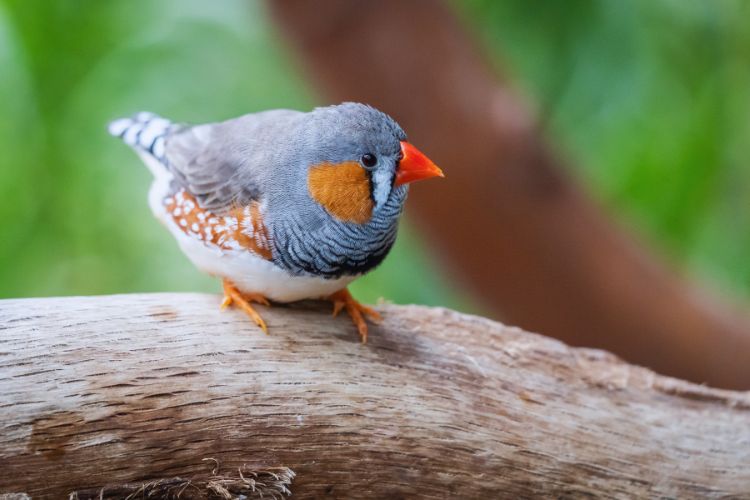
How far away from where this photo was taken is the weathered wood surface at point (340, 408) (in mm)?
1894

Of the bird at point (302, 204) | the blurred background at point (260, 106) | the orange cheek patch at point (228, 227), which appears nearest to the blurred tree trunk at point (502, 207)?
the blurred background at point (260, 106)

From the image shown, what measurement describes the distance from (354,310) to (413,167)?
1.77ft

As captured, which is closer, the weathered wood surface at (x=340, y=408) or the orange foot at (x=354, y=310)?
the weathered wood surface at (x=340, y=408)

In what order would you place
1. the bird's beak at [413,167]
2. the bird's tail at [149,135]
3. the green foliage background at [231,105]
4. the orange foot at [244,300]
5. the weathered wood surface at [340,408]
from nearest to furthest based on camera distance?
the weathered wood surface at [340,408], the bird's beak at [413,167], the orange foot at [244,300], the bird's tail at [149,135], the green foliage background at [231,105]

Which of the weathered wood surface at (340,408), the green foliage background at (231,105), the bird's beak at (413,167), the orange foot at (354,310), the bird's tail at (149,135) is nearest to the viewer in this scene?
the weathered wood surface at (340,408)

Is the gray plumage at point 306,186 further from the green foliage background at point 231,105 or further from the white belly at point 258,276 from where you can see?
the green foliage background at point 231,105

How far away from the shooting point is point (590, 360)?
273 centimetres

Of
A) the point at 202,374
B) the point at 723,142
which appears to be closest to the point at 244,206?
the point at 202,374

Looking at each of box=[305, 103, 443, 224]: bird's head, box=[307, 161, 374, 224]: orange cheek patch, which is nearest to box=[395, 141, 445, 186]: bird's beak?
box=[305, 103, 443, 224]: bird's head

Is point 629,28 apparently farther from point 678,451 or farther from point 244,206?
point 244,206

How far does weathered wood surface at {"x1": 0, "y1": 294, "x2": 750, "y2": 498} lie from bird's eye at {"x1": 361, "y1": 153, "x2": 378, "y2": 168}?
53cm

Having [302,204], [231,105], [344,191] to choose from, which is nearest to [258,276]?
[302,204]

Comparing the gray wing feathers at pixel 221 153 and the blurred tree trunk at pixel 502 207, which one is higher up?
the blurred tree trunk at pixel 502 207

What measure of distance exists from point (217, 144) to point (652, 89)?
9.60 feet
